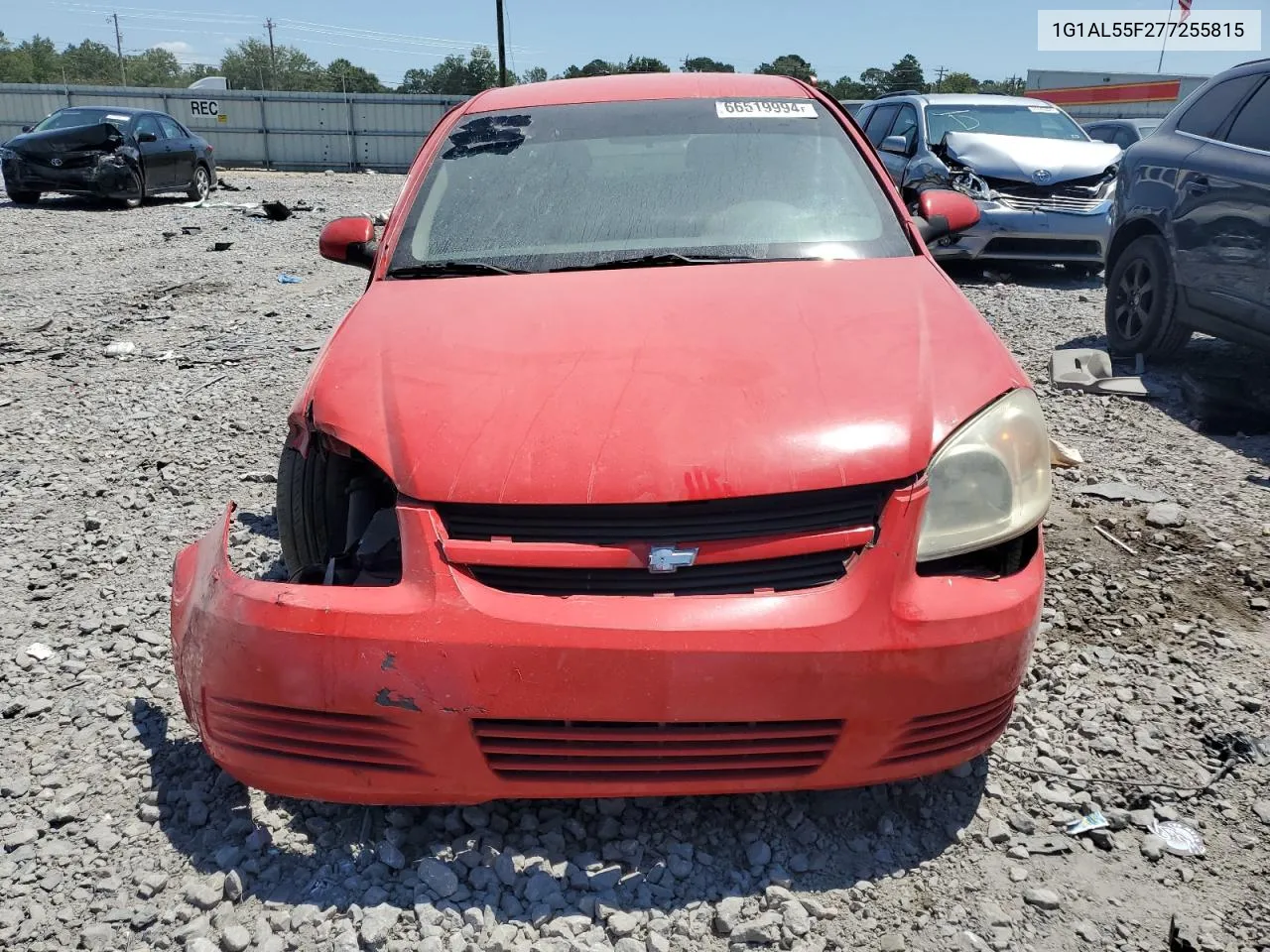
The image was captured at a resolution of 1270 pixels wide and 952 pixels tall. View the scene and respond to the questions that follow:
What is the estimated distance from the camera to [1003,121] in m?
9.87

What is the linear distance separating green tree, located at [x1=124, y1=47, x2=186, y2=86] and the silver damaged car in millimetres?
95044

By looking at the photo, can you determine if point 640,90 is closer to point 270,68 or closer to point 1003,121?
point 1003,121

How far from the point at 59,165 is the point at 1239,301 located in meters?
14.7

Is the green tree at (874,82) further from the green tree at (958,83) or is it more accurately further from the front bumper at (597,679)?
the front bumper at (597,679)

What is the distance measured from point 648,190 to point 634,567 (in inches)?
63.8

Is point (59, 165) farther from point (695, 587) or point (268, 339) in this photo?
point (695, 587)

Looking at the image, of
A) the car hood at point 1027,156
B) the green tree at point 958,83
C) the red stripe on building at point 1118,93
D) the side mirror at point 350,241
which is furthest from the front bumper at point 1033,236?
the green tree at point 958,83

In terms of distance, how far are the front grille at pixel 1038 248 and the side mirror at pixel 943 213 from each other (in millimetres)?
5454

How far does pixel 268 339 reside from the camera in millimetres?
6648

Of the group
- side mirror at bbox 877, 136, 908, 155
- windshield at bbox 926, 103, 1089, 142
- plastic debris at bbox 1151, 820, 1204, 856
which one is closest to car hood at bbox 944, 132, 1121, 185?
windshield at bbox 926, 103, 1089, 142

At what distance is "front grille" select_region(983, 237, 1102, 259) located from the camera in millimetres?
8695

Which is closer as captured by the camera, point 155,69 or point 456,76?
point 456,76

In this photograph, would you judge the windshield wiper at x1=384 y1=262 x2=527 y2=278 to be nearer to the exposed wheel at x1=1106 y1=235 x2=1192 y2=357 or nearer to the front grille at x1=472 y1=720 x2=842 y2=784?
the front grille at x1=472 y1=720 x2=842 y2=784

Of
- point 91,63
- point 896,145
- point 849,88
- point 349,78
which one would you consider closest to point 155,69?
point 91,63
